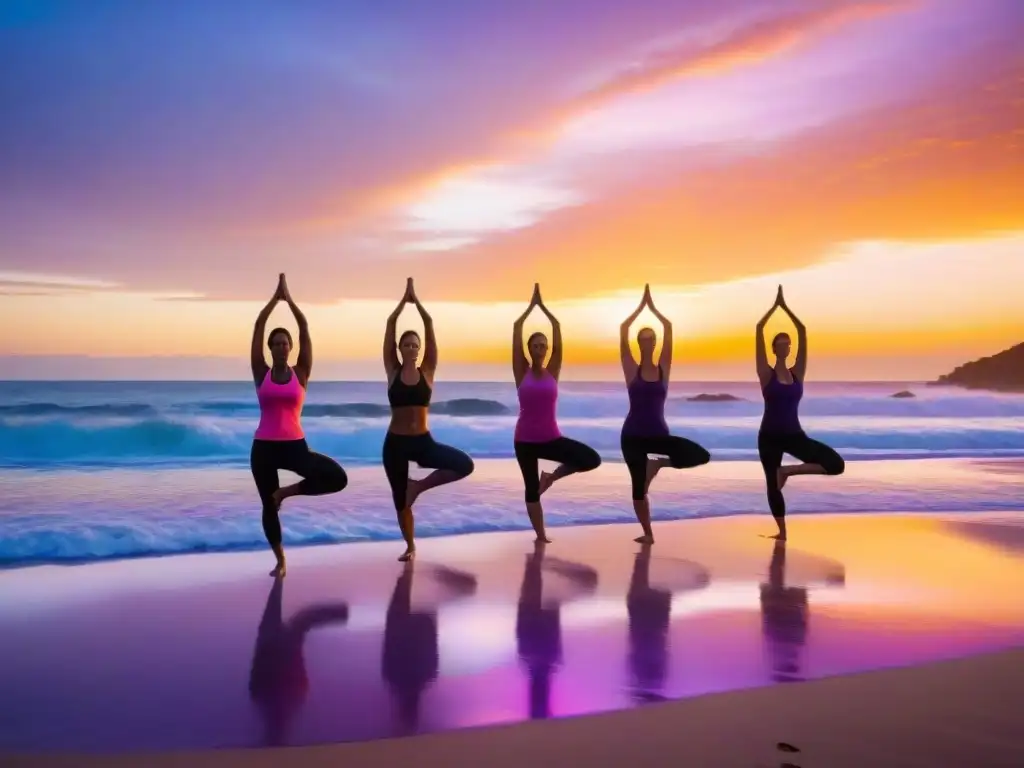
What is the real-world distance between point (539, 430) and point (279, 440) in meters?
2.23

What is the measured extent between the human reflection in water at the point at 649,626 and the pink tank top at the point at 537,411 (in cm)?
133

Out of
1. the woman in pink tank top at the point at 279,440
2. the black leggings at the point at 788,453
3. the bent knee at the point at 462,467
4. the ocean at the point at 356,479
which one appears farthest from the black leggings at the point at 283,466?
the black leggings at the point at 788,453

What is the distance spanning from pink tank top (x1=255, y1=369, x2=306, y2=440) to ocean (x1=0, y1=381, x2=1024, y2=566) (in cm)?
137

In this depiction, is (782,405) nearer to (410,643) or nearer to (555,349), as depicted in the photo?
(555,349)

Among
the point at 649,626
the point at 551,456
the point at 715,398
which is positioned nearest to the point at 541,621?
the point at 649,626

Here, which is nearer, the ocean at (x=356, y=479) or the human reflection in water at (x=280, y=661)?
the human reflection in water at (x=280, y=661)

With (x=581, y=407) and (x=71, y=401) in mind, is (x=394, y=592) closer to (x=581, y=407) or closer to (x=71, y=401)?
(x=581, y=407)

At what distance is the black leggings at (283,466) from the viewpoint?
18.9 ft

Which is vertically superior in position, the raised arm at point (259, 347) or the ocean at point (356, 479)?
the raised arm at point (259, 347)

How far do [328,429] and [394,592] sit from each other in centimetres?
1341

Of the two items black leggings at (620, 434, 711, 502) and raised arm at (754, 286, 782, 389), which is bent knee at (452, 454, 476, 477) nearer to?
black leggings at (620, 434, 711, 502)

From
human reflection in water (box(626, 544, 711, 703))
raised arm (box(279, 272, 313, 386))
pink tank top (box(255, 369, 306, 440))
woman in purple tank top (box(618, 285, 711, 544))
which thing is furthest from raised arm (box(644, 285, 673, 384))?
pink tank top (box(255, 369, 306, 440))

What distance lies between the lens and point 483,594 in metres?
5.17

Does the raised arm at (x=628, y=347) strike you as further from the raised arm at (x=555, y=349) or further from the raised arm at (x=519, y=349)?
the raised arm at (x=519, y=349)
